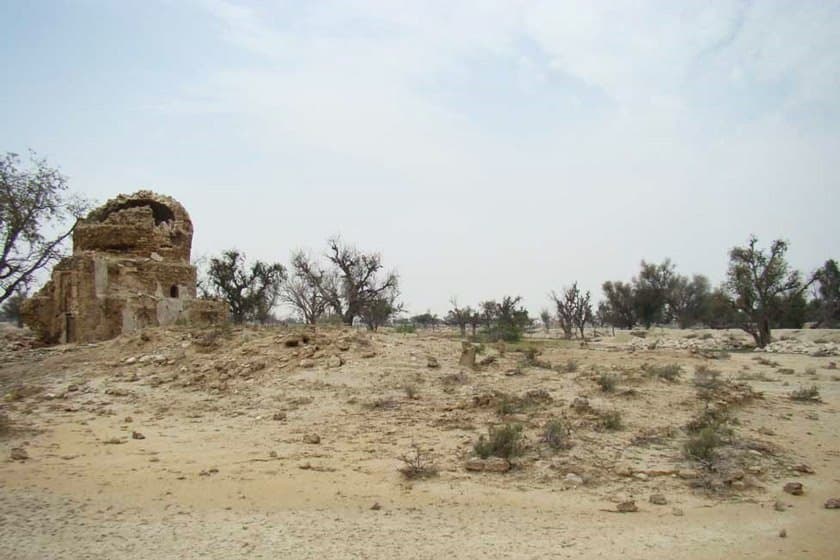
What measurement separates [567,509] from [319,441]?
343 cm

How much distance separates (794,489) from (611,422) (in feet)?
7.89

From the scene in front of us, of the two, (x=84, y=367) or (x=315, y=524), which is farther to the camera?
(x=84, y=367)

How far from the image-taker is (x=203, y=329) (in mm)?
14719

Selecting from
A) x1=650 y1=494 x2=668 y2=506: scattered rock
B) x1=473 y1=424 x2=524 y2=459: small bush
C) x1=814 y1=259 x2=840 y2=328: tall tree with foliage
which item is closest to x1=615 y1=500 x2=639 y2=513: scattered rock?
x1=650 y1=494 x2=668 y2=506: scattered rock

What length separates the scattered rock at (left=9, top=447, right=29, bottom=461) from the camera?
6.88 metres

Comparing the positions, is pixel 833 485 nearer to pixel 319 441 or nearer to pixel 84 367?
pixel 319 441

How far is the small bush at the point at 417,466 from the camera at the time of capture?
6438mm

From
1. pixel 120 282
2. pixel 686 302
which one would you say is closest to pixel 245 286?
pixel 120 282

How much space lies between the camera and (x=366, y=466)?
6.78 m

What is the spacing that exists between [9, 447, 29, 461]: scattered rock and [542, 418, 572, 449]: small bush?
6.22 metres

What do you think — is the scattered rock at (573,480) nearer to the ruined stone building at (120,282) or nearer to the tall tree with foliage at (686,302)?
the ruined stone building at (120,282)

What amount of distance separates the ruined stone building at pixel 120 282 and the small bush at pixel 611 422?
14154 mm

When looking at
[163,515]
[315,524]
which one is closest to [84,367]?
[163,515]

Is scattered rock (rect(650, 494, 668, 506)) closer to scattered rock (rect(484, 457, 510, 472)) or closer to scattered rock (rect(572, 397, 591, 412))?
scattered rock (rect(484, 457, 510, 472))
